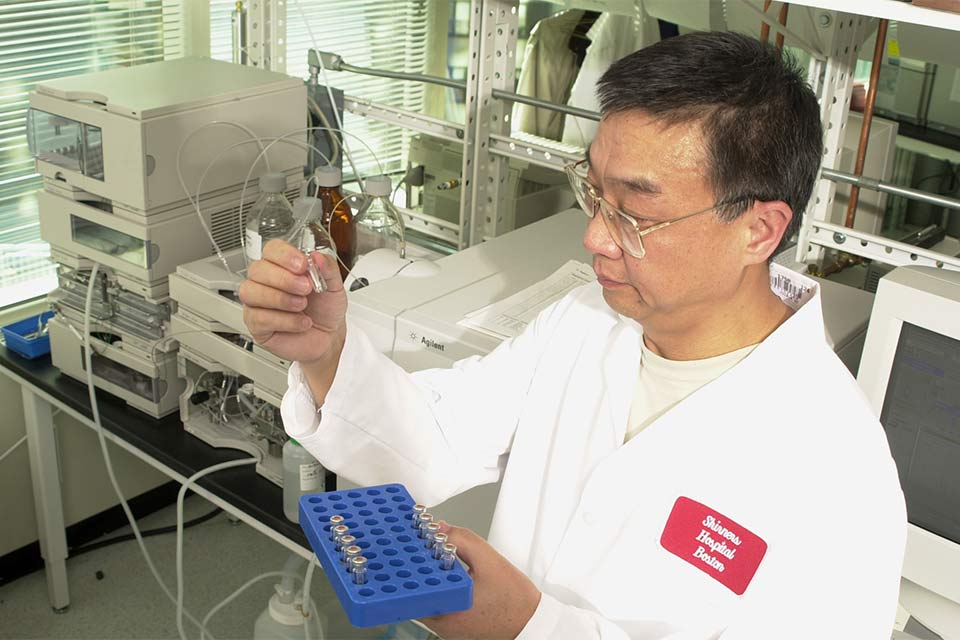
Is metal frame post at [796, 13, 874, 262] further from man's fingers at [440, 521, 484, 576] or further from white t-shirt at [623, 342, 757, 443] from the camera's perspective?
man's fingers at [440, 521, 484, 576]

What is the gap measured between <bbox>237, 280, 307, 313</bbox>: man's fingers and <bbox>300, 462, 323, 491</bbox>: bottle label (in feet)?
1.95

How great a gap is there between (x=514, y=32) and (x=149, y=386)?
1010mm

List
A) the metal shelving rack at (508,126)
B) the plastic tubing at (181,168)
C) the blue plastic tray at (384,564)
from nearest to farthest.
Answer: the blue plastic tray at (384,564) → the metal shelving rack at (508,126) → the plastic tubing at (181,168)

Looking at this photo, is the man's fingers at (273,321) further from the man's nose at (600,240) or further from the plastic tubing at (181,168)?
the plastic tubing at (181,168)

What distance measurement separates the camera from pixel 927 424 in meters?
1.15

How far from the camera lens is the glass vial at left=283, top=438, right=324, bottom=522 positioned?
1597 mm

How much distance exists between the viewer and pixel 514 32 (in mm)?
1997

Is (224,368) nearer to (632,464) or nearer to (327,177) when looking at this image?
(327,177)

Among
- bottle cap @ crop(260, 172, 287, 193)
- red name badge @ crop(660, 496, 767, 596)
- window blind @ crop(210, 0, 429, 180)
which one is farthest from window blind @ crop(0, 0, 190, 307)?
red name badge @ crop(660, 496, 767, 596)

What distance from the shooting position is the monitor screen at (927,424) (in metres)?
1.12

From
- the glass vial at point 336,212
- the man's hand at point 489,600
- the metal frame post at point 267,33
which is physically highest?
the metal frame post at point 267,33

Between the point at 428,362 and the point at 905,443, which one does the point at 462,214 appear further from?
the point at 905,443

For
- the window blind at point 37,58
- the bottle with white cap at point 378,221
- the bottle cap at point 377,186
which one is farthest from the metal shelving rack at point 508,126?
the window blind at point 37,58

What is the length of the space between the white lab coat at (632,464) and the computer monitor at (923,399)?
0.10 m
